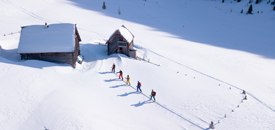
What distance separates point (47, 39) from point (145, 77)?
41.9 ft

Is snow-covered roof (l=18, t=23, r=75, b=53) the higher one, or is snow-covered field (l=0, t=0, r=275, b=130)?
snow-covered roof (l=18, t=23, r=75, b=53)

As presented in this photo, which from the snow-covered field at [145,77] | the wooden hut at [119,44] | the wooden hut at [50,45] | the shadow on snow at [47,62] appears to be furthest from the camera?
the wooden hut at [119,44]

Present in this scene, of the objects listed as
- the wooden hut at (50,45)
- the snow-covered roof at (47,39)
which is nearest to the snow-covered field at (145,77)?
the wooden hut at (50,45)

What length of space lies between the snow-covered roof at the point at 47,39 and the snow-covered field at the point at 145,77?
6.66 ft

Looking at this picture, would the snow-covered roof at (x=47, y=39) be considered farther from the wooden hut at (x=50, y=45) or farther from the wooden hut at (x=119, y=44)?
the wooden hut at (x=119, y=44)

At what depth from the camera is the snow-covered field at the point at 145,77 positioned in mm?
34094

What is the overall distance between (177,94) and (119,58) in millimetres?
11760

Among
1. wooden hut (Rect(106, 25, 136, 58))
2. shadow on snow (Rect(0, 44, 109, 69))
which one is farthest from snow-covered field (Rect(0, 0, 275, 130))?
wooden hut (Rect(106, 25, 136, 58))

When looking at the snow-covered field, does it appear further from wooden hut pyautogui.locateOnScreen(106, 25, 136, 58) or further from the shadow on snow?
wooden hut pyautogui.locateOnScreen(106, 25, 136, 58)

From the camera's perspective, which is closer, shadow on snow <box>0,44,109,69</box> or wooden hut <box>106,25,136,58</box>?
shadow on snow <box>0,44,109,69</box>

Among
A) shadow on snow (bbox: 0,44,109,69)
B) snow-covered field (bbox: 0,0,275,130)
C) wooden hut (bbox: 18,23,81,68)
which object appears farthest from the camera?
wooden hut (bbox: 18,23,81,68)


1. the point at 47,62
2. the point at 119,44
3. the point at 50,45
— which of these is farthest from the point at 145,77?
the point at 50,45

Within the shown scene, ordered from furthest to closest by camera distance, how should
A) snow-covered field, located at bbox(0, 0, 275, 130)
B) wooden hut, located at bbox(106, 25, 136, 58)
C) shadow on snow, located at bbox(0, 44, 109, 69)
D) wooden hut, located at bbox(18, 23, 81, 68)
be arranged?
wooden hut, located at bbox(106, 25, 136, 58) < wooden hut, located at bbox(18, 23, 81, 68) < shadow on snow, located at bbox(0, 44, 109, 69) < snow-covered field, located at bbox(0, 0, 275, 130)

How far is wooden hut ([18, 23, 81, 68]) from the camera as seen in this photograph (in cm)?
4600
